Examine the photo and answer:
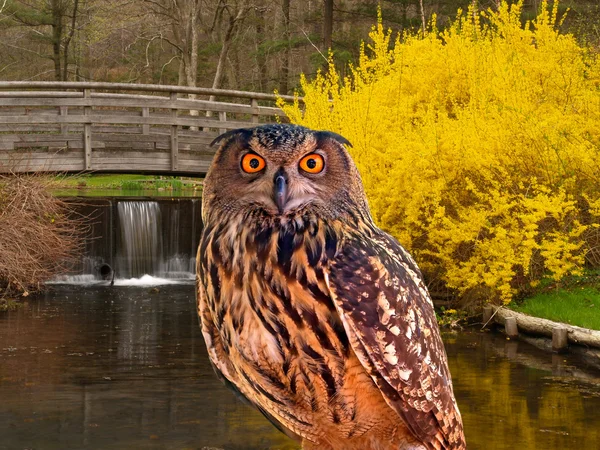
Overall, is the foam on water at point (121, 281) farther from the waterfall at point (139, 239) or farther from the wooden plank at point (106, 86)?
the wooden plank at point (106, 86)

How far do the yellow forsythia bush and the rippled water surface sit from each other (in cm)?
101

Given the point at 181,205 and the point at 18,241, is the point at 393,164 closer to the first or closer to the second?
the point at 18,241

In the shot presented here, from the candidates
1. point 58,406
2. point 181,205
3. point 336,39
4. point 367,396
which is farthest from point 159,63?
point 367,396

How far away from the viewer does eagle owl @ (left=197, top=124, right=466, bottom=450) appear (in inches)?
99.7

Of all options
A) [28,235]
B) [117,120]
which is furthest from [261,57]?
[28,235]

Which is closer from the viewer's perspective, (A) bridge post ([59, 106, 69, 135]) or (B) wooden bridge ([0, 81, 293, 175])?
(B) wooden bridge ([0, 81, 293, 175])

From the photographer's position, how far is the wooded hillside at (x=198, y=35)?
83.3 ft

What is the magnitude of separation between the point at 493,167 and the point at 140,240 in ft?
26.5

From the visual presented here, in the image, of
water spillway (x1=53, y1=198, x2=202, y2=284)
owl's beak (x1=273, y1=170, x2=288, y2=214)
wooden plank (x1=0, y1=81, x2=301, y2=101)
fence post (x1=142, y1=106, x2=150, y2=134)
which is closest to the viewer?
owl's beak (x1=273, y1=170, x2=288, y2=214)

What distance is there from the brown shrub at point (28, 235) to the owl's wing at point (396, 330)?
9771 mm

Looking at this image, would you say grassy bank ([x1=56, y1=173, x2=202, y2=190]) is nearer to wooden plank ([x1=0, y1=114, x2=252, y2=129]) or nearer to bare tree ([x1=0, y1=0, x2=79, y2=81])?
bare tree ([x1=0, y1=0, x2=79, y2=81])

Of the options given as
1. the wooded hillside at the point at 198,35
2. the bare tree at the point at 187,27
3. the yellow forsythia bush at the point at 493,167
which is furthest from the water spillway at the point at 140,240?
the bare tree at the point at 187,27

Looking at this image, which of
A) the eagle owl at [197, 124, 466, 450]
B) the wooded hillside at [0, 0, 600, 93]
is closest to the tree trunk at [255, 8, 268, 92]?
the wooded hillside at [0, 0, 600, 93]

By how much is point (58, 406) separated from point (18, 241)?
5188mm
